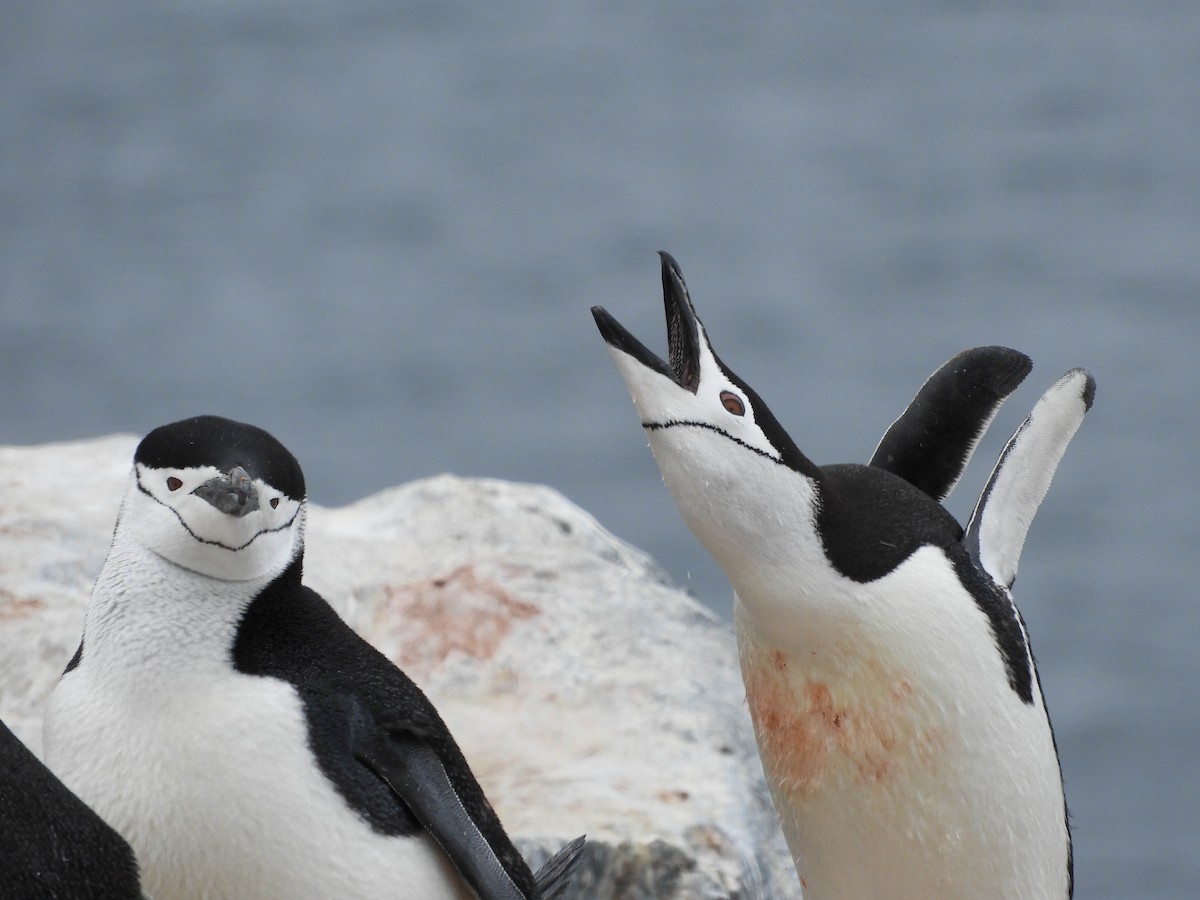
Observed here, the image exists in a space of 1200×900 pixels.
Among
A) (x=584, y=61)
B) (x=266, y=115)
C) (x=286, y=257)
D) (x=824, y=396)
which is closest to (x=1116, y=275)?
(x=824, y=396)

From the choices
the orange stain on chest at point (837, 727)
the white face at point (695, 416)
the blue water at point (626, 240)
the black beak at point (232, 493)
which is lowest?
the blue water at point (626, 240)

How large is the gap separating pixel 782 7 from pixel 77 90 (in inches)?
143

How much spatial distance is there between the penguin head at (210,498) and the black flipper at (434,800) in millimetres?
216

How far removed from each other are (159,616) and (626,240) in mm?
6158

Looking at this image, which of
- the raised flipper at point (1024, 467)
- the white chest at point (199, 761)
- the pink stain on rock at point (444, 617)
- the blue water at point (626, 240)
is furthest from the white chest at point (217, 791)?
the blue water at point (626, 240)

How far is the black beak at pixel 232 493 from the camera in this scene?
1719 millimetres

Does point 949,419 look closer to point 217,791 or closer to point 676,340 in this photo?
point 676,340

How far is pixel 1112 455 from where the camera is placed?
676cm

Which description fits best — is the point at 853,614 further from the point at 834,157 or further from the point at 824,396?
the point at 834,157

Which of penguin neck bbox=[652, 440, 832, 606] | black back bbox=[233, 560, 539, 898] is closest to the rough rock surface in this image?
black back bbox=[233, 560, 539, 898]

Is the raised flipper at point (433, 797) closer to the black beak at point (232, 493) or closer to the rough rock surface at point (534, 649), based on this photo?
the black beak at point (232, 493)

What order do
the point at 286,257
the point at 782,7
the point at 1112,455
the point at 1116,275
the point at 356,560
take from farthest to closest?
the point at 782,7 → the point at 286,257 → the point at 1116,275 → the point at 1112,455 → the point at 356,560

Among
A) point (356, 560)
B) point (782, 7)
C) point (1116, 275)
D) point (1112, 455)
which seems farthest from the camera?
point (782, 7)

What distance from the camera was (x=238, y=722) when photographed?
1752 mm
